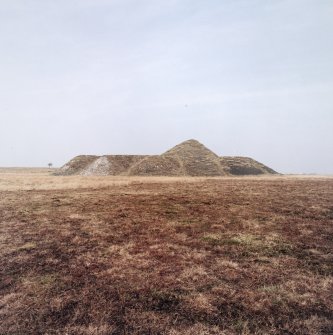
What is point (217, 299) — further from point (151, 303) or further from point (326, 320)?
point (326, 320)

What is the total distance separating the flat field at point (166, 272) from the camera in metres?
7.37

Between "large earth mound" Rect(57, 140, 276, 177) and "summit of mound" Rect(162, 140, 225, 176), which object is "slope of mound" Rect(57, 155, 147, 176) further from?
"summit of mound" Rect(162, 140, 225, 176)

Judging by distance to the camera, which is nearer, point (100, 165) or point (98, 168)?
point (98, 168)

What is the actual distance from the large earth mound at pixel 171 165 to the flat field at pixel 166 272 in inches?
1933

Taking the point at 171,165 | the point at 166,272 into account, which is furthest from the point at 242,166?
the point at 166,272

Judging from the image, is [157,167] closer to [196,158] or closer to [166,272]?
[196,158]

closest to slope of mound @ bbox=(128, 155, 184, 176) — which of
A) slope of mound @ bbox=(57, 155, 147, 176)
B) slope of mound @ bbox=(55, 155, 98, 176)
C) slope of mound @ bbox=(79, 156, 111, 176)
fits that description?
slope of mound @ bbox=(57, 155, 147, 176)

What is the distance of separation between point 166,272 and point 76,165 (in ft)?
240

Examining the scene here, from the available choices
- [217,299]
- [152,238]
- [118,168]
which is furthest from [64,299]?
[118,168]

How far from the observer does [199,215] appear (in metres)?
20.0

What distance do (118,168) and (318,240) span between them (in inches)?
2452

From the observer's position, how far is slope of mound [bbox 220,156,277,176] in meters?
74.1

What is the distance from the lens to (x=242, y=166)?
7600 cm

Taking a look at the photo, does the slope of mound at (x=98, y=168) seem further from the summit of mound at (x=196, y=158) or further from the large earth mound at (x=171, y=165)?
the summit of mound at (x=196, y=158)
